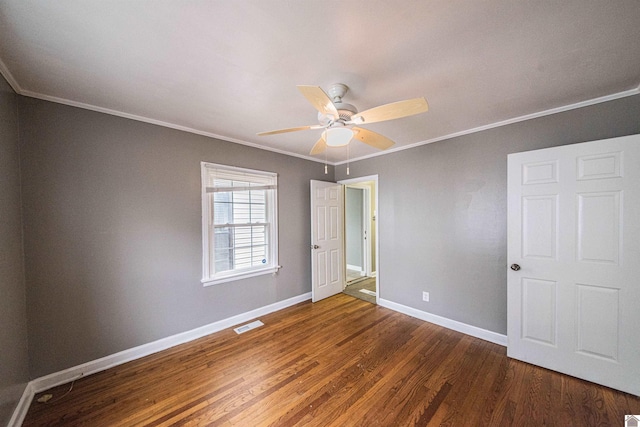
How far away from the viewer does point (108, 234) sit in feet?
7.12

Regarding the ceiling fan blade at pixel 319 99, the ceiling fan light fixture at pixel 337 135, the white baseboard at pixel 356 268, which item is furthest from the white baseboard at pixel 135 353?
the ceiling fan blade at pixel 319 99

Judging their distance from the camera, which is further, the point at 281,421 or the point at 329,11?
the point at 281,421

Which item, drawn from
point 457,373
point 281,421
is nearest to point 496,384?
point 457,373

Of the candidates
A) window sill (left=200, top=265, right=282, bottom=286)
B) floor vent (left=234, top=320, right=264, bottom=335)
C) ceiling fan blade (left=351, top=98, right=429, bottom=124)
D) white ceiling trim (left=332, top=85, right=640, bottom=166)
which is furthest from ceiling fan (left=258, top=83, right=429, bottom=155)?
floor vent (left=234, top=320, right=264, bottom=335)

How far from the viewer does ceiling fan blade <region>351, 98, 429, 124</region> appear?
139 centimetres

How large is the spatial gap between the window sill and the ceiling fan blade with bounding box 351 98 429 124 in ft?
7.97

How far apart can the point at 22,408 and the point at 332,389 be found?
2.30 m

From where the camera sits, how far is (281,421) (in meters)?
1.58

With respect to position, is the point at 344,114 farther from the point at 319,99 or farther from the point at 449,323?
the point at 449,323

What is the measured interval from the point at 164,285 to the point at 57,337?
823 millimetres

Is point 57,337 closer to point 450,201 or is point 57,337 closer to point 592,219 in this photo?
point 450,201

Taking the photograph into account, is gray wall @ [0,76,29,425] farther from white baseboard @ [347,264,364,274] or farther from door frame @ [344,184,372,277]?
white baseboard @ [347,264,364,274]

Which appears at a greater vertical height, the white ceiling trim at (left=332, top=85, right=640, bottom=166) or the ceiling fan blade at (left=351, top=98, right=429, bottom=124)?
the white ceiling trim at (left=332, top=85, right=640, bottom=166)

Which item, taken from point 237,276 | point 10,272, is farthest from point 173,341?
point 10,272
